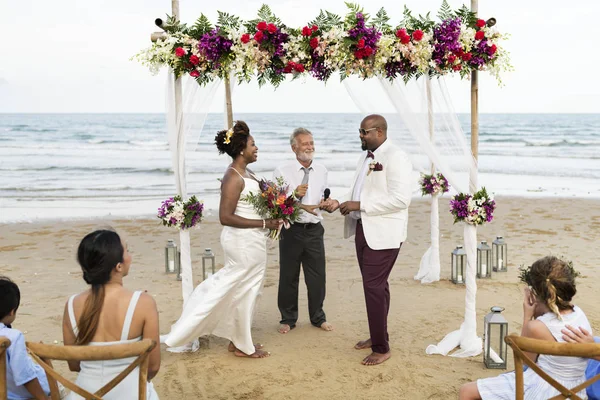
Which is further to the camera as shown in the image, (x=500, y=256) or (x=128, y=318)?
(x=500, y=256)

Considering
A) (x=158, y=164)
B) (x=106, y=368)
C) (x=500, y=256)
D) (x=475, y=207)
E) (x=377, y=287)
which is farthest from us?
(x=158, y=164)

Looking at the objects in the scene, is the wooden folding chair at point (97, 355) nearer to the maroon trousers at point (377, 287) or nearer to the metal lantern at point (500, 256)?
the maroon trousers at point (377, 287)

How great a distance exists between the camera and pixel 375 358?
5648 millimetres

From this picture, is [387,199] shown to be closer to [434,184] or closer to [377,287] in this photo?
[377,287]

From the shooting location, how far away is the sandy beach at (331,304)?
5250mm

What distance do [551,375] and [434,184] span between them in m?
4.65

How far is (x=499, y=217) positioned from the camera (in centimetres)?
1293

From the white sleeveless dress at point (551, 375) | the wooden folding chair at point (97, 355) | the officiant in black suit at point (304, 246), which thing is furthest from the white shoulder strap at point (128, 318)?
the officiant in black suit at point (304, 246)

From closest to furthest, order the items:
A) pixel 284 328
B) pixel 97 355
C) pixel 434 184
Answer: pixel 97 355
pixel 284 328
pixel 434 184

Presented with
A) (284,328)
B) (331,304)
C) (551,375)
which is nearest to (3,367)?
(551,375)

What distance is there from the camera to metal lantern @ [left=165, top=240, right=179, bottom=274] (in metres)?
8.70

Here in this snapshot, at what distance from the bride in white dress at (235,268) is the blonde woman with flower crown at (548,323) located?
2634 mm

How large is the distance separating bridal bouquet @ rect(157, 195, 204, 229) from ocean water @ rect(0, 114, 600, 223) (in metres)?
0.39

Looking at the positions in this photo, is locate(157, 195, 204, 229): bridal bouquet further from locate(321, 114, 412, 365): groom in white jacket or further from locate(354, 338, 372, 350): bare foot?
locate(354, 338, 372, 350): bare foot
